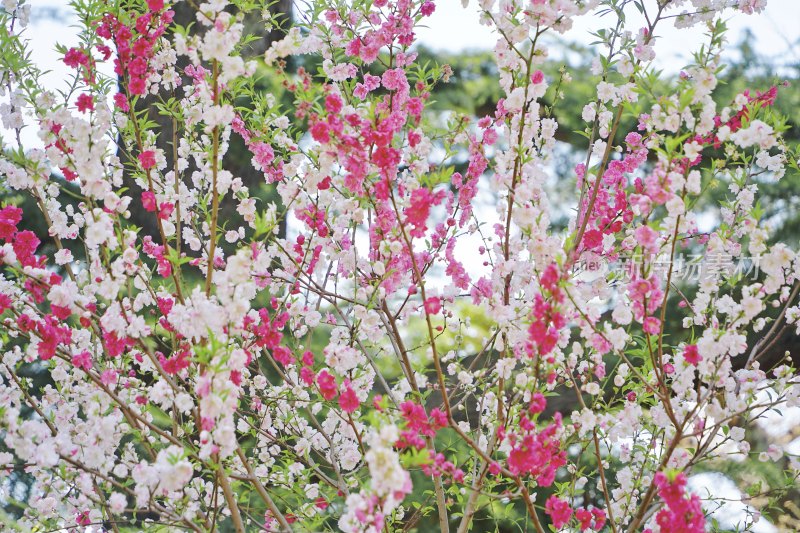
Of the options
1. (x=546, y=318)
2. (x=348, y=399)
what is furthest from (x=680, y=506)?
(x=348, y=399)

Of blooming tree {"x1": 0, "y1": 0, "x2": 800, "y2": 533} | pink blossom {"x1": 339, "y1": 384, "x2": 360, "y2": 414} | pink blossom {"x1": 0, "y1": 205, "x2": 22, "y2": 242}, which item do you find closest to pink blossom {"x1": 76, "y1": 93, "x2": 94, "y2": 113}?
blooming tree {"x1": 0, "y1": 0, "x2": 800, "y2": 533}

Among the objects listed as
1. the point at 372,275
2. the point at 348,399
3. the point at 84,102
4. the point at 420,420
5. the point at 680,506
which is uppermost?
the point at 84,102

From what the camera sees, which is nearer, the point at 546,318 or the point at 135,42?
the point at 546,318

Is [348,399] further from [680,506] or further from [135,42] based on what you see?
[135,42]

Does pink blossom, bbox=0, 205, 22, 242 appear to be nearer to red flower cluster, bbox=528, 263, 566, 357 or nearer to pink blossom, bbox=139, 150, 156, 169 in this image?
pink blossom, bbox=139, 150, 156, 169

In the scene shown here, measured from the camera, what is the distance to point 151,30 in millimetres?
2346

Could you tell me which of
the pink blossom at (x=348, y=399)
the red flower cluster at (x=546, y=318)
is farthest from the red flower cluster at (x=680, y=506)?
the pink blossom at (x=348, y=399)

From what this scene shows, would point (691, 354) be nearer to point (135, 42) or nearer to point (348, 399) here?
point (348, 399)

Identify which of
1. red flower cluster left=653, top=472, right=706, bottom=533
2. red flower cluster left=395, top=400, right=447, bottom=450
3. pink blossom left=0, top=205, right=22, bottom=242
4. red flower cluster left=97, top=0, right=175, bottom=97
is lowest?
red flower cluster left=653, top=472, right=706, bottom=533

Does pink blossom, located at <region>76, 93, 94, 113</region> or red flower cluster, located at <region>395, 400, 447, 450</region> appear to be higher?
pink blossom, located at <region>76, 93, 94, 113</region>

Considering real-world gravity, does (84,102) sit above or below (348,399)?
above

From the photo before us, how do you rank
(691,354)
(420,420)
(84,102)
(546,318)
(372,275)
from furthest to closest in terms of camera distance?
1. (372,275)
2. (84,102)
3. (691,354)
4. (420,420)
5. (546,318)

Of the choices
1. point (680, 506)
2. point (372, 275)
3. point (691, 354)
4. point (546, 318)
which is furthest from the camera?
point (372, 275)

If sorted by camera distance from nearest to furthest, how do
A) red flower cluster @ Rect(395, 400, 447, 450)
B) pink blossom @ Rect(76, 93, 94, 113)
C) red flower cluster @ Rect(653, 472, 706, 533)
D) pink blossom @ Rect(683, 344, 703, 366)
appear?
1. red flower cluster @ Rect(653, 472, 706, 533)
2. red flower cluster @ Rect(395, 400, 447, 450)
3. pink blossom @ Rect(683, 344, 703, 366)
4. pink blossom @ Rect(76, 93, 94, 113)
